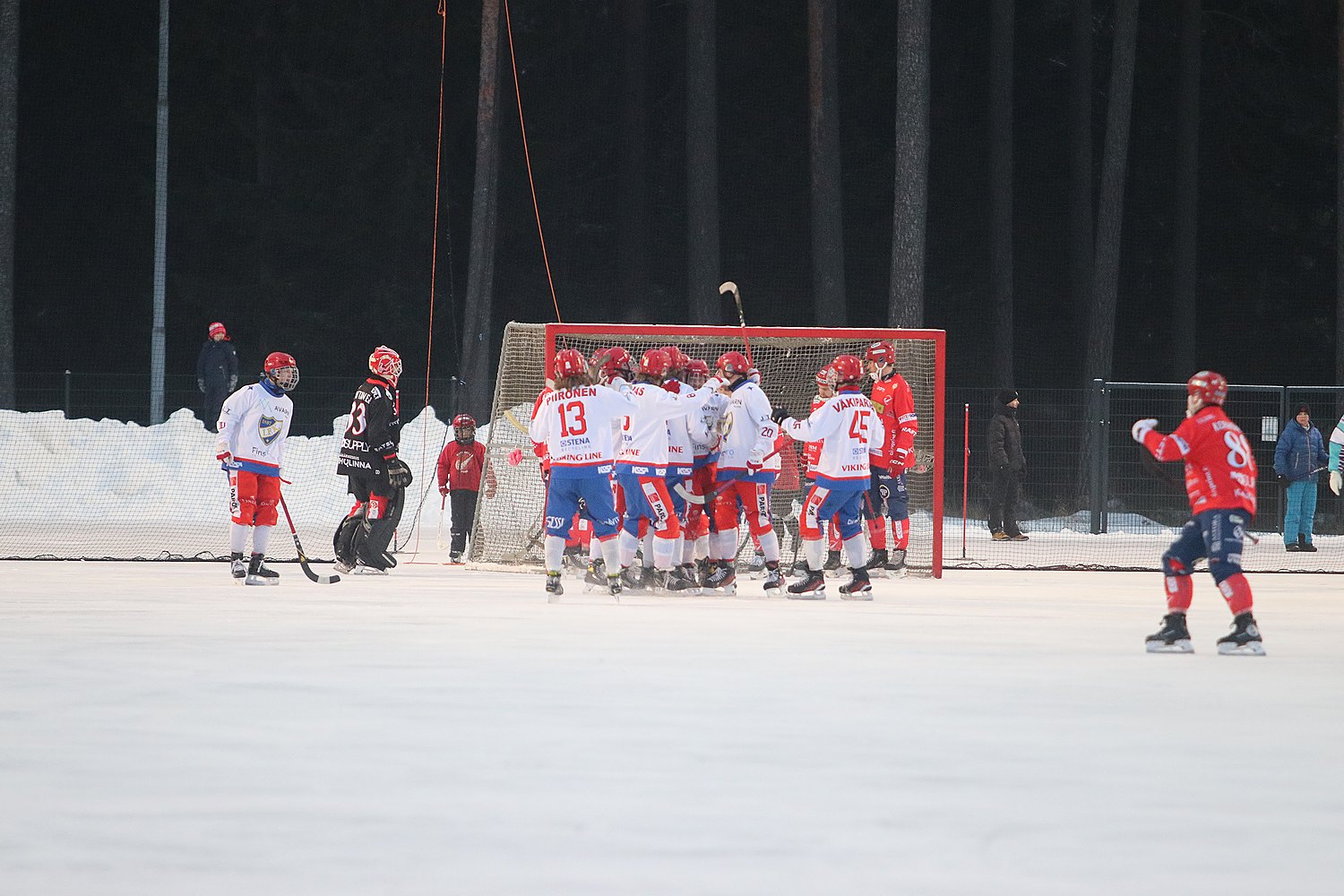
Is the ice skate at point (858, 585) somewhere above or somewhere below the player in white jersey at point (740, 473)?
below

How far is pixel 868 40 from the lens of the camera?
3312cm

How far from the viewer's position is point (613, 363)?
11883 mm

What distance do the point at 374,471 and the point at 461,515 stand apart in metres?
1.86

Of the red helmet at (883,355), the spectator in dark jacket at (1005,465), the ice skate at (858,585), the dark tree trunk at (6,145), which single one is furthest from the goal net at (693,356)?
the dark tree trunk at (6,145)

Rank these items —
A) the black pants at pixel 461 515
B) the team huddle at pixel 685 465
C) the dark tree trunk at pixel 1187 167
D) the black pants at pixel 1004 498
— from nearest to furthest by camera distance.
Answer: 1. the team huddle at pixel 685 465
2. the black pants at pixel 461 515
3. the black pants at pixel 1004 498
4. the dark tree trunk at pixel 1187 167

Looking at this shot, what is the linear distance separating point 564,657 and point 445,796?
118 inches

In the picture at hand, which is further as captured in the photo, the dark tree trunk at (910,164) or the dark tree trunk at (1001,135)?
the dark tree trunk at (1001,135)

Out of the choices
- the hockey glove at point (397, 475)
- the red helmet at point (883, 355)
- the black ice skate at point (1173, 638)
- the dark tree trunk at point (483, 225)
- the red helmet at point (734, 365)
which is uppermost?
the dark tree trunk at point (483, 225)

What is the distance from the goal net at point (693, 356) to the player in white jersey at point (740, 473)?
4.76ft

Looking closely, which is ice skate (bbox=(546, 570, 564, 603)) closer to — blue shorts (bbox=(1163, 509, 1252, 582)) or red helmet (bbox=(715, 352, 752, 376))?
red helmet (bbox=(715, 352, 752, 376))

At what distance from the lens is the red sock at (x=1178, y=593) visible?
8.56m

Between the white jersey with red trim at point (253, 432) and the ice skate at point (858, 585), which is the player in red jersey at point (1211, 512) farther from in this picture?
the white jersey with red trim at point (253, 432)

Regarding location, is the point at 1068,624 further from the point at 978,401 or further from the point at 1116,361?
the point at 1116,361

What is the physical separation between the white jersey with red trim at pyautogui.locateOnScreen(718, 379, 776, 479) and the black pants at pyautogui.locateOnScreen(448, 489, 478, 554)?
10.8 feet
